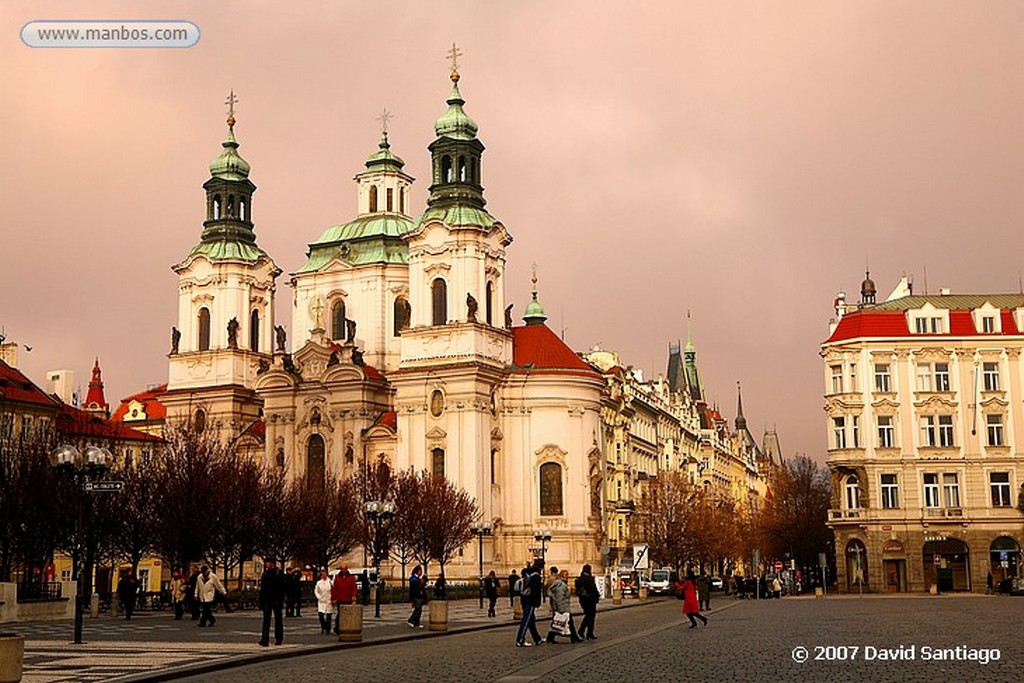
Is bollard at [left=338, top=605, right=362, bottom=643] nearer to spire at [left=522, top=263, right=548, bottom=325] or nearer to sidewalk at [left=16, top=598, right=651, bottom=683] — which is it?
sidewalk at [left=16, top=598, right=651, bottom=683]

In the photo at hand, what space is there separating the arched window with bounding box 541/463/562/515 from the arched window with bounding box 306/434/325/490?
50.3 feet

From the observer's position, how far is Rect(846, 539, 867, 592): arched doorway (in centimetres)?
7512

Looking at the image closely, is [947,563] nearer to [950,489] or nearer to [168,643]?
[950,489]

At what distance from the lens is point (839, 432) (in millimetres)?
77188

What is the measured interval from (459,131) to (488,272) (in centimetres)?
1055

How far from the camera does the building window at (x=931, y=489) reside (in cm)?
7519

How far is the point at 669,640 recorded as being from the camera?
103 feet

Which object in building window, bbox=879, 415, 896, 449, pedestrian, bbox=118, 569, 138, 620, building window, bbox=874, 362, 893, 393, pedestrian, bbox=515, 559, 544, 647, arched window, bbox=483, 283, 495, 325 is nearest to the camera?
pedestrian, bbox=515, 559, 544, 647

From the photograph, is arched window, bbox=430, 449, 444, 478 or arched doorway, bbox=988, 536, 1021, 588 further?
arched window, bbox=430, 449, 444, 478

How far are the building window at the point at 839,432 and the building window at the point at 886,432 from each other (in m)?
2.13

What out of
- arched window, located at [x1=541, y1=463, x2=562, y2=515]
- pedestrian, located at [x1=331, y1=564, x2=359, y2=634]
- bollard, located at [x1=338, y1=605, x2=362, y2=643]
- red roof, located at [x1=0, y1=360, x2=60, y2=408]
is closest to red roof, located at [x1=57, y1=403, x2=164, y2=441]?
red roof, located at [x1=0, y1=360, x2=60, y2=408]

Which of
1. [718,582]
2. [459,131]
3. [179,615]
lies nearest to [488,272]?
[459,131]

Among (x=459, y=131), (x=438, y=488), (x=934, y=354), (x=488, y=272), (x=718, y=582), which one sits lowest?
(x=718, y=582)

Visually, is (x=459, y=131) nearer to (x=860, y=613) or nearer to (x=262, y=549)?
(x=262, y=549)
